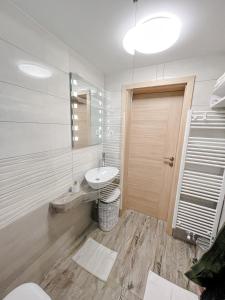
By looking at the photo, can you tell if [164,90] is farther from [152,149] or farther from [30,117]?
[30,117]

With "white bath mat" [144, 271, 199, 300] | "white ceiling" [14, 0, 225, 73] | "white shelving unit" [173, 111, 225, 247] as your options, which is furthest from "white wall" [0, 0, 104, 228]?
"white shelving unit" [173, 111, 225, 247]

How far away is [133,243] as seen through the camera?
68.6 inches

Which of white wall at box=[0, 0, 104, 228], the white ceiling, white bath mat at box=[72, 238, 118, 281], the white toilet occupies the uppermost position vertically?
the white ceiling

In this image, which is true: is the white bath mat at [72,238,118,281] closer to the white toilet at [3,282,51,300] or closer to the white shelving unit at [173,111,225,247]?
the white toilet at [3,282,51,300]

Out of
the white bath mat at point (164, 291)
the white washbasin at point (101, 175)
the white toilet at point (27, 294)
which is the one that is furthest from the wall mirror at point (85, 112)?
the white bath mat at point (164, 291)

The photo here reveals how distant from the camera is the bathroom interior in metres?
0.93

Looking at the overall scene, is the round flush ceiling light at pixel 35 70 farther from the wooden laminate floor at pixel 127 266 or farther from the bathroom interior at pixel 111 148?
the wooden laminate floor at pixel 127 266

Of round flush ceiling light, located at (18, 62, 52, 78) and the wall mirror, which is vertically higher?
round flush ceiling light, located at (18, 62, 52, 78)

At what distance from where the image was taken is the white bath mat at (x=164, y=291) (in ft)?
3.92

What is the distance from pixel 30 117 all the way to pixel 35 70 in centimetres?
38

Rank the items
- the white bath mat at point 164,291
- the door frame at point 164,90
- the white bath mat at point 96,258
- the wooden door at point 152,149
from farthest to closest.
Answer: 1. the wooden door at point 152,149
2. the door frame at point 164,90
3. the white bath mat at point 96,258
4. the white bath mat at point 164,291

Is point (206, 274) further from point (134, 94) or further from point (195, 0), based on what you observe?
point (134, 94)

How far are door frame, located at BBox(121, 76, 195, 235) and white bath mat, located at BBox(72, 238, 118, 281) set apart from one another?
769 mm

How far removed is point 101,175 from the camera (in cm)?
194
